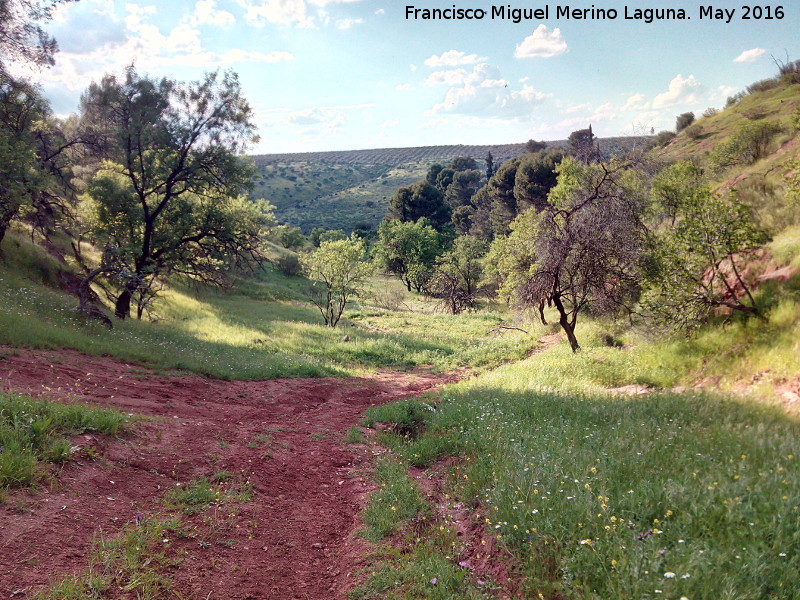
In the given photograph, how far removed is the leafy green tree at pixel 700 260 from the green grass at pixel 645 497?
305 centimetres

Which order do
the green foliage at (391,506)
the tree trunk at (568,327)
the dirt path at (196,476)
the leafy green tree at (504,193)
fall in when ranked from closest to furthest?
the dirt path at (196,476)
the green foliage at (391,506)
the tree trunk at (568,327)
the leafy green tree at (504,193)

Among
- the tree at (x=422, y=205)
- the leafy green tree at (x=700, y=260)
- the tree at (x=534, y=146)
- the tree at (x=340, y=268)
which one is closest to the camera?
the leafy green tree at (x=700, y=260)

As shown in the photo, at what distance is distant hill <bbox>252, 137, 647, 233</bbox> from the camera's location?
114125mm

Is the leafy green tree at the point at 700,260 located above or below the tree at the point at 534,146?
below

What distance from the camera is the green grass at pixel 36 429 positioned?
14.9 feet

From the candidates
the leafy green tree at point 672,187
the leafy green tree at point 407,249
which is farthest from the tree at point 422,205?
the leafy green tree at point 672,187

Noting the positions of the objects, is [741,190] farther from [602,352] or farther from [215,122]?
[215,122]

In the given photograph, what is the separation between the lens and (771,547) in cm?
334

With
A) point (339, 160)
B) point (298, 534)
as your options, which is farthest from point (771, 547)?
point (339, 160)

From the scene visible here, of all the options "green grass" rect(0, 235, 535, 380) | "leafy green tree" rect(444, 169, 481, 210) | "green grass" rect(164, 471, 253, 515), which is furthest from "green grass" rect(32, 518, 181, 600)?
"leafy green tree" rect(444, 169, 481, 210)

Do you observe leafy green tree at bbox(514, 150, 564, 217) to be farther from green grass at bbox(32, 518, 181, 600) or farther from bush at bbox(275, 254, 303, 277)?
green grass at bbox(32, 518, 181, 600)

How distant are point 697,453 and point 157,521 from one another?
17.6 ft

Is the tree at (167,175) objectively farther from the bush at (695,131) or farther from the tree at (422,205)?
the tree at (422,205)

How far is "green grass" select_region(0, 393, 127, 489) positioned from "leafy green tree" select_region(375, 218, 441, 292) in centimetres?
4681
